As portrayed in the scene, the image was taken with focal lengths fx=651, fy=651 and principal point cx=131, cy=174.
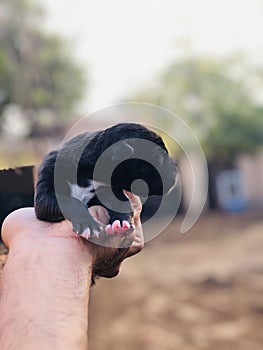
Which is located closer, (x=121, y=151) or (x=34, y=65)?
(x=121, y=151)

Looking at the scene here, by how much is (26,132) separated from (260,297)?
13.1 feet

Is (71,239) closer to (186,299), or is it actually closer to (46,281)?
(46,281)

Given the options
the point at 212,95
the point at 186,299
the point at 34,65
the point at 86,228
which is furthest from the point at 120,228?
the point at 212,95

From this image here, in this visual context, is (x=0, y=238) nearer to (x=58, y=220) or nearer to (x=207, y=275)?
(x=58, y=220)

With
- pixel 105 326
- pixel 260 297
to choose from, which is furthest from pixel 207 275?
pixel 105 326

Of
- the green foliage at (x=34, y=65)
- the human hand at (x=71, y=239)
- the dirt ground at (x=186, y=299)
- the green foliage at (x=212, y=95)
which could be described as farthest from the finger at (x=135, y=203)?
the green foliage at (x=212, y=95)

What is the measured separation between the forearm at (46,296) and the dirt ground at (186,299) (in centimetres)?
419

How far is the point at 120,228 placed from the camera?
86cm

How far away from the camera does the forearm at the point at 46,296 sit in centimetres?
76

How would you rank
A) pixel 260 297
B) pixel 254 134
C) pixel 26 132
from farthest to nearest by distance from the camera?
pixel 254 134, pixel 26 132, pixel 260 297

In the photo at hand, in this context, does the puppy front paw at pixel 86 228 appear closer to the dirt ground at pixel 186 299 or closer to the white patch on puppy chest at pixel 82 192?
the white patch on puppy chest at pixel 82 192

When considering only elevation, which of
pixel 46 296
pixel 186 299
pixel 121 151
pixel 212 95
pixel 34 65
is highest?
pixel 121 151

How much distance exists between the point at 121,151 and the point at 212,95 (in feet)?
30.5

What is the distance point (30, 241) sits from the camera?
0.86 meters
